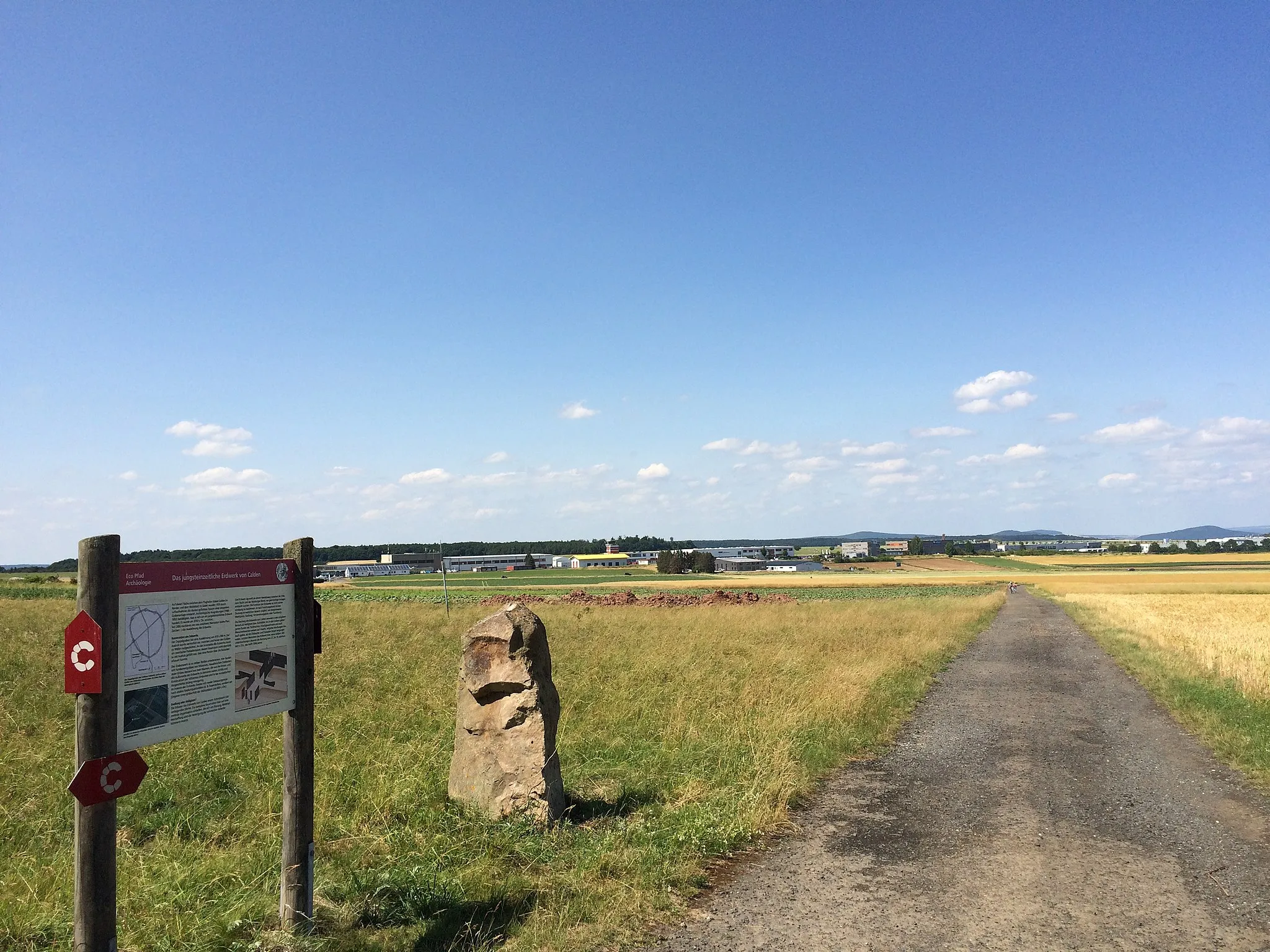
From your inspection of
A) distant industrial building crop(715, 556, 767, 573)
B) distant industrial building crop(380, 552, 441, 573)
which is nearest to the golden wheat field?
distant industrial building crop(715, 556, 767, 573)

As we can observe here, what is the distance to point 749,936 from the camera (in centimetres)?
499

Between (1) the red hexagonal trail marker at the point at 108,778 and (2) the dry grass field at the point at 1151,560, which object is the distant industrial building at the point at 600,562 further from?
(1) the red hexagonal trail marker at the point at 108,778

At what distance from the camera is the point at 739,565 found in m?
165

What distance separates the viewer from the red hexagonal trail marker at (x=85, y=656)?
3.70 meters

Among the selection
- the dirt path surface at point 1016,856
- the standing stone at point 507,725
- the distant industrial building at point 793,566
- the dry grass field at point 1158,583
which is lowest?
the distant industrial building at point 793,566

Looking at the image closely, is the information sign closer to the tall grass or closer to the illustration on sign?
the illustration on sign

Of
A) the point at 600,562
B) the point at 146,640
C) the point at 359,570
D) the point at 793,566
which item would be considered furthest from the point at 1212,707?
the point at 600,562

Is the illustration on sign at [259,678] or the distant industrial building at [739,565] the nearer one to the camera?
the illustration on sign at [259,678]

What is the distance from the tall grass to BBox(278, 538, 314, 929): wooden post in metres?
0.24

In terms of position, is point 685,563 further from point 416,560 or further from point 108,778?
point 108,778

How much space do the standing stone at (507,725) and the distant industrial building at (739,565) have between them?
146319 mm

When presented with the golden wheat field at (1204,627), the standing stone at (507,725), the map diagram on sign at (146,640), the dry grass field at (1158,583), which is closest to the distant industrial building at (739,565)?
the dry grass field at (1158,583)

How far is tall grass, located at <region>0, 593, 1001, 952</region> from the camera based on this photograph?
514 centimetres

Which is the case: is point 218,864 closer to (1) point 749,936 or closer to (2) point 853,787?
(1) point 749,936
